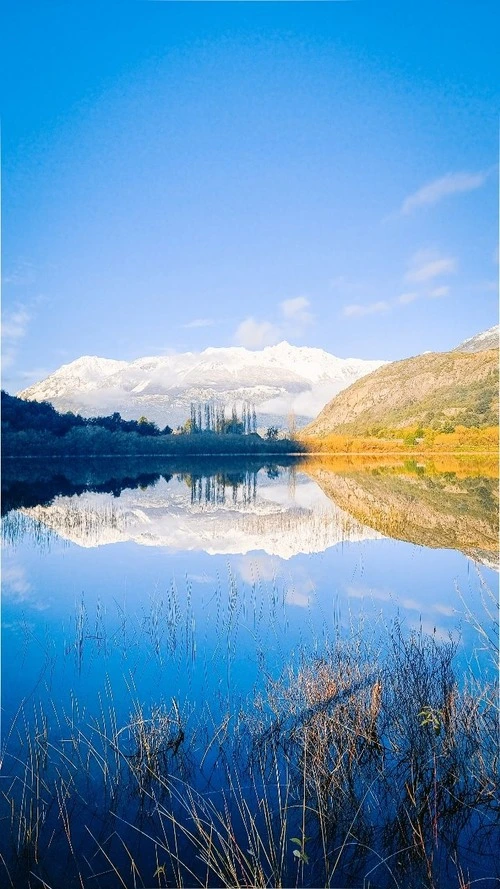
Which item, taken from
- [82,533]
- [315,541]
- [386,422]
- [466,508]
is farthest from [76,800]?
[386,422]

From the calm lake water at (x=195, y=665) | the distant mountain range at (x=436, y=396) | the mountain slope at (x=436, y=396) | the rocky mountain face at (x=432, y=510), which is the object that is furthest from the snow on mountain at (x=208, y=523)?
the distant mountain range at (x=436, y=396)

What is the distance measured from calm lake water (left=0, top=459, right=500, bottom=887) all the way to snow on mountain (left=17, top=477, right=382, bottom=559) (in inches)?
6.7

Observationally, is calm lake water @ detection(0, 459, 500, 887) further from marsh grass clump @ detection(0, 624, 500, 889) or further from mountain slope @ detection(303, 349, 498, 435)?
mountain slope @ detection(303, 349, 498, 435)


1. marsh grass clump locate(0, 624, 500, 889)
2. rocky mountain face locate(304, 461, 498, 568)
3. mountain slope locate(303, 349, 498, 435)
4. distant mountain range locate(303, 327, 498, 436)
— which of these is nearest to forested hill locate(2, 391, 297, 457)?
mountain slope locate(303, 349, 498, 435)

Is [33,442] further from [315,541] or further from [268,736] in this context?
[268,736]

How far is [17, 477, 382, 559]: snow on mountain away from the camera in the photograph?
52.3 ft

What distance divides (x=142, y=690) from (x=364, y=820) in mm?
3128

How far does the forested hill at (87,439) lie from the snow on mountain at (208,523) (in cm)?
4753

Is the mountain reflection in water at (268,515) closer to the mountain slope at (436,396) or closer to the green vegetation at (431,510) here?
the green vegetation at (431,510)

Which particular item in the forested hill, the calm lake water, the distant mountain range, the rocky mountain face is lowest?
the calm lake water

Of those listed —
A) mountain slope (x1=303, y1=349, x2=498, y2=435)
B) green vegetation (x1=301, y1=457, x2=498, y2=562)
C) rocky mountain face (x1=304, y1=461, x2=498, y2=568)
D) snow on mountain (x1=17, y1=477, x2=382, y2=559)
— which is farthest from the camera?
mountain slope (x1=303, y1=349, x2=498, y2=435)

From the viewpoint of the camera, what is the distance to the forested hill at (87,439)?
7394 centimetres

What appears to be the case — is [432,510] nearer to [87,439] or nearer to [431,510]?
[431,510]

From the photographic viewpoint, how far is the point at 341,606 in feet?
32.2
